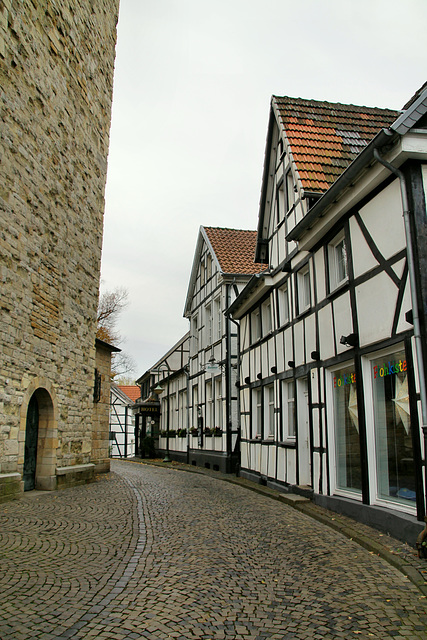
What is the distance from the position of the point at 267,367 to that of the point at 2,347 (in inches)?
237

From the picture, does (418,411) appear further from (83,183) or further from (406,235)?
(83,183)

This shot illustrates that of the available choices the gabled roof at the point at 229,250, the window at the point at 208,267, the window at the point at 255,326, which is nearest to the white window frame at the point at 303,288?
the window at the point at 255,326

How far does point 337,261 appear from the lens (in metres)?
9.08

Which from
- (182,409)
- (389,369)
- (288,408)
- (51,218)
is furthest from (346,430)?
(182,409)

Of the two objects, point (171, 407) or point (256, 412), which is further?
point (171, 407)

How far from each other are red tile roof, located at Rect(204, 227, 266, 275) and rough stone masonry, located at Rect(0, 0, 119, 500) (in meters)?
5.62

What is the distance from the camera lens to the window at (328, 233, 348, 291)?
8.81 metres

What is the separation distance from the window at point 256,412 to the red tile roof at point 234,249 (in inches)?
219

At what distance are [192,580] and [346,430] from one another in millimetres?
4192

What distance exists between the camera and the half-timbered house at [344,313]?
6375mm

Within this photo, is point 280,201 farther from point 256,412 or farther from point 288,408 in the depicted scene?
point 256,412

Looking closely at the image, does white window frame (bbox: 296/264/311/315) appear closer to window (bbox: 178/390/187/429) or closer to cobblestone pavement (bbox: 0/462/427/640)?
cobblestone pavement (bbox: 0/462/427/640)

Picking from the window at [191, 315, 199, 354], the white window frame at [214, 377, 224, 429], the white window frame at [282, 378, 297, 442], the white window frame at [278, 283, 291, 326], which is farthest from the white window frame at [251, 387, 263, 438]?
the window at [191, 315, 199, 354]

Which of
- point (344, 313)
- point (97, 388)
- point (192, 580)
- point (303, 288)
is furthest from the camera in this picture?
point (97, 388)
